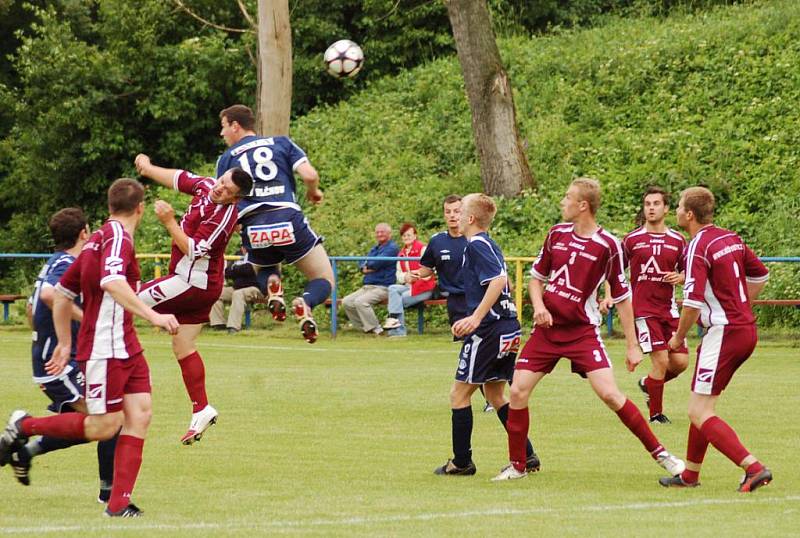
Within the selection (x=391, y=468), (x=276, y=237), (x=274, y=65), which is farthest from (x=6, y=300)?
(x=391, y=468)

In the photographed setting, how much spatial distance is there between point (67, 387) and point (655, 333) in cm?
606

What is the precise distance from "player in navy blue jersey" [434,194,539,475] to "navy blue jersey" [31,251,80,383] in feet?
8.68

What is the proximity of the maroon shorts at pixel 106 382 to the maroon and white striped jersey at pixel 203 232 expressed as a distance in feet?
8.96

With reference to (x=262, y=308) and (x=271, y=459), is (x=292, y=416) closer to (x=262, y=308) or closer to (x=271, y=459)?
(x=271, y=459)

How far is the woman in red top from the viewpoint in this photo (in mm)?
20672

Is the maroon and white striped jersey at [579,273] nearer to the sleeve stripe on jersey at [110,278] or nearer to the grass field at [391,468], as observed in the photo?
the grass field at [391,468]

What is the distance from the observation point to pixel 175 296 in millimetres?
10125

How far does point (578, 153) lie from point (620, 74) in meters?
2.81

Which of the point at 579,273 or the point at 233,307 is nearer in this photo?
the point at 579,273

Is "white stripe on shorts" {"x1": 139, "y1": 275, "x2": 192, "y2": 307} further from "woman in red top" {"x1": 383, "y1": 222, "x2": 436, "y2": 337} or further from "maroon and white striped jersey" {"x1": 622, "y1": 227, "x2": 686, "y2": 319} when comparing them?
"woman in red top" {"x1": 383, "y1": 222, "x2": 436, "y2": 337}

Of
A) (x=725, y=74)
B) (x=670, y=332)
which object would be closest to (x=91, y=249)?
(x=670, y=332)

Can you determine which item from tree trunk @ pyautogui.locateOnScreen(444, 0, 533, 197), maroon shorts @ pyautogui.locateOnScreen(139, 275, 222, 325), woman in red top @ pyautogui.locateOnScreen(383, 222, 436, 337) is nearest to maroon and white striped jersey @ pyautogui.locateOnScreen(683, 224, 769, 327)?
maroon shorts @ pyautogui.locateOnScreen(139, 275, 222, 325)

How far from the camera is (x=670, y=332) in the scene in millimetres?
12406

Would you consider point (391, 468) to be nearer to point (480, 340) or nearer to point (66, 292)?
point (480, 340)
